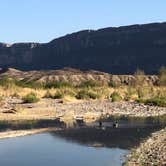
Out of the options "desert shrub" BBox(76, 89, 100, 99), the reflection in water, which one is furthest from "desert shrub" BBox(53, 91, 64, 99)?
the reflection in water

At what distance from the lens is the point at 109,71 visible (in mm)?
147125

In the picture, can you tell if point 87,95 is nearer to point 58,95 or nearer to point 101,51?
point 58,95

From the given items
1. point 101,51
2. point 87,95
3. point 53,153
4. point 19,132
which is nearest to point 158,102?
point 87,95

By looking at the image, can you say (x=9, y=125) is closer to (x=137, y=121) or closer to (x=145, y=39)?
(x=137, y=121)

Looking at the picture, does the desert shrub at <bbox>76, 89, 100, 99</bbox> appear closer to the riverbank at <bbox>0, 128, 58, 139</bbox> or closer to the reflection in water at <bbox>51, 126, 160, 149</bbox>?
the reflection in water at <bbox>51, 126, 160, 149</bbox>

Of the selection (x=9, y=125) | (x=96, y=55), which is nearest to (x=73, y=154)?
(x=9, y=125)

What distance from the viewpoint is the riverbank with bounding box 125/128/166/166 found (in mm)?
18606

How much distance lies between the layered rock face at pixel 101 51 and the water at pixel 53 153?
11225cm

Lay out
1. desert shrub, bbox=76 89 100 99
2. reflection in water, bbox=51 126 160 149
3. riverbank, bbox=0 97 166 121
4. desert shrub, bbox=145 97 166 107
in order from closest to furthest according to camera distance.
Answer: reflection in water, bbox=51 126 160 149 < riverbank, bbox=0 97 166 121 < desert shrub, bbox=145 97 166 107 < desert shrub, bbox=76 89 100 99

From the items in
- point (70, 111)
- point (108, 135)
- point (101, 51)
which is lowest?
point (108, 135)

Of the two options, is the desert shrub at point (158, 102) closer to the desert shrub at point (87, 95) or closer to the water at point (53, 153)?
the desert shrub at point (87, 95)

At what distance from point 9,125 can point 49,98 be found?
21.9m

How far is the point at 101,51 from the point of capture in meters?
162

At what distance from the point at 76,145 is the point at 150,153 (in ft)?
15.6
